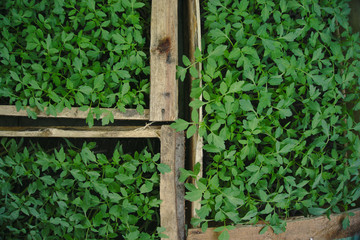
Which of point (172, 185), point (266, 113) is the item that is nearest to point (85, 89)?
point (172, 185)

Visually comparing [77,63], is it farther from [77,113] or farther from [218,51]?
[218,51]

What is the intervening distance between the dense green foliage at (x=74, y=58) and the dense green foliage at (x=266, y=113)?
37 cm

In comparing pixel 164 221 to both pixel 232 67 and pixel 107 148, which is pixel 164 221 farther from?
pixel 232 67

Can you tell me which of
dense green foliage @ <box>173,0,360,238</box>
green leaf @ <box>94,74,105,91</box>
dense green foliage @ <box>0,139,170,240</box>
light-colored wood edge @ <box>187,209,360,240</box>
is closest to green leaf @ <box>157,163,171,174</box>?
dense green foliage @ <box>0,139,170,240</box>

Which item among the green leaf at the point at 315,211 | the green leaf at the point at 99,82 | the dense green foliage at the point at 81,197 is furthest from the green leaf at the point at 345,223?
the green leaf at the point at 99,82

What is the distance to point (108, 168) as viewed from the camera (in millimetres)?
1494

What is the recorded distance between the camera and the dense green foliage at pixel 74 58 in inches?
58.2

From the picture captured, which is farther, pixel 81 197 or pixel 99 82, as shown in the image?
pixel 81 197

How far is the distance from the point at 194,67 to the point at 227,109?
31 centimetres

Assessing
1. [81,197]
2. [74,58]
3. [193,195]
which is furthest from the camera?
[81,197]

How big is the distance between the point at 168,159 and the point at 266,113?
67cm

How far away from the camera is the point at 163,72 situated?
4.81ft

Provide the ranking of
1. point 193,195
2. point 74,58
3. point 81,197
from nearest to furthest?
point 193,195
point 74,58
point 81,197

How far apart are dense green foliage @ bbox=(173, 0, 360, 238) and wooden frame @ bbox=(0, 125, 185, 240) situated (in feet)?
0.40
